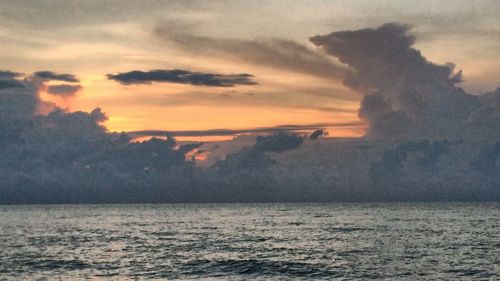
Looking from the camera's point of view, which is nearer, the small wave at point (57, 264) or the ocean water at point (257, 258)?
the ocean water at point (257, 258)

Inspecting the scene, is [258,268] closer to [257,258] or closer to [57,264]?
[257,258]

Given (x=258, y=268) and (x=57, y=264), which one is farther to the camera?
(x=57, y=264)

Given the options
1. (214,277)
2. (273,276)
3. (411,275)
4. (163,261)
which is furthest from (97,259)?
(411,275)

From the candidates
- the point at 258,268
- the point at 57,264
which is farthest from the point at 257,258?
the point at 57,264

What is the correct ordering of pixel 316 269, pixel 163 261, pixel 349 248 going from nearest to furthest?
pixel 316 269
pixel 163 261
pixel 349 248

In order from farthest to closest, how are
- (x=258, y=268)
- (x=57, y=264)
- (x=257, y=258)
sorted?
(x=257, y=258) < (x=57, y=264) < (x=258, y=268)

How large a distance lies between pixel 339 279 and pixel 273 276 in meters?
7.09

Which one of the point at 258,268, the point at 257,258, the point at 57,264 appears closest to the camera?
the point at 258,268

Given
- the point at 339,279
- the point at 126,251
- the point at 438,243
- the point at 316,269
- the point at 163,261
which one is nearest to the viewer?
the point at 339,279

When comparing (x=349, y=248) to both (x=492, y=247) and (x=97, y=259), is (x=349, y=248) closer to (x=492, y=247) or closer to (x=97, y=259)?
(x=492, y=247)

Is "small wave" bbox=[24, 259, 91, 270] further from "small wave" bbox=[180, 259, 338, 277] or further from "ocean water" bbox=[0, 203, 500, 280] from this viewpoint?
"small wave" bbox=[180, 259, 338, 277]

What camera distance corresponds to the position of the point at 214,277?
62000 mm

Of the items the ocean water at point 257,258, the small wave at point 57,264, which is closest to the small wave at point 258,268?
the ocean water at point 257,258

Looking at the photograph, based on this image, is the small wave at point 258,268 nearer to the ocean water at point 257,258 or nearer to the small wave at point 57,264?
the ocean water at point 257,258
